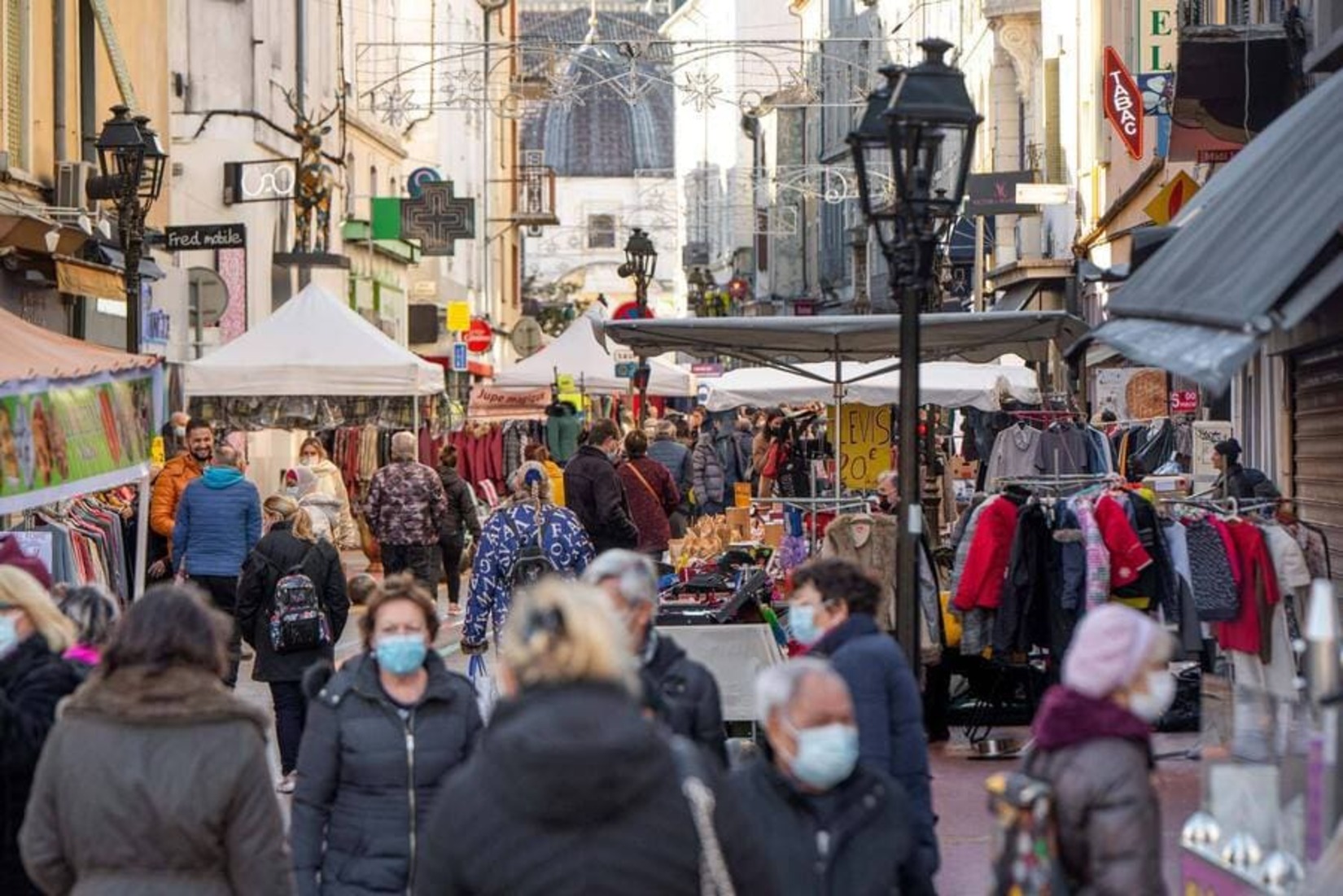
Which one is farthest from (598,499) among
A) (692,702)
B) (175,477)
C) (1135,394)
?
(692,702)

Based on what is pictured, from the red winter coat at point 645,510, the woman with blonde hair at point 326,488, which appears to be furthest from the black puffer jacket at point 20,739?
the woman with blonde hair at point 326,488

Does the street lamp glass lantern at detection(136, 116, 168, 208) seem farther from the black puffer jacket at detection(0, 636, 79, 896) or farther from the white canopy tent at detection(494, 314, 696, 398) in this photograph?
the white canopy tent at detection(494, 314, 696, 398)

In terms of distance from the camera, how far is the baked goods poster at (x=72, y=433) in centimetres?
1202

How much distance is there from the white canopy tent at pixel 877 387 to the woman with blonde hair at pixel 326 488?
155 inches

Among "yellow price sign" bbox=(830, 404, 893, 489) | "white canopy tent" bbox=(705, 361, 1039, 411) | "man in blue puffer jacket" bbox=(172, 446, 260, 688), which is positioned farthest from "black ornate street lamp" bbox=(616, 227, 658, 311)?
"man in blue puffer jacket" bbox=(172, 446, 260, 688)

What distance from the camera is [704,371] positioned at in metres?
57.5

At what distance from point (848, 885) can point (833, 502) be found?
10212 millimetres

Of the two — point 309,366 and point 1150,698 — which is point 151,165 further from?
point 1150,698

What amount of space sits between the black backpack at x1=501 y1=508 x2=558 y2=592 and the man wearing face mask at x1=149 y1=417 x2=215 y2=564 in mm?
5147

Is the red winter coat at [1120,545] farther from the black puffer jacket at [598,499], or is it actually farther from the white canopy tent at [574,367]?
the white canopy tent at [574,367]

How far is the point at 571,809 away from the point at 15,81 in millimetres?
19919

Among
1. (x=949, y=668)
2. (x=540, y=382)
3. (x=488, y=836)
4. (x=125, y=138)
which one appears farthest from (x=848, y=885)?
(x=540, y=382)

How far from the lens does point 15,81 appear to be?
23.5 metres


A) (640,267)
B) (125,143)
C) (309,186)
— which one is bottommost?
(125,143)
